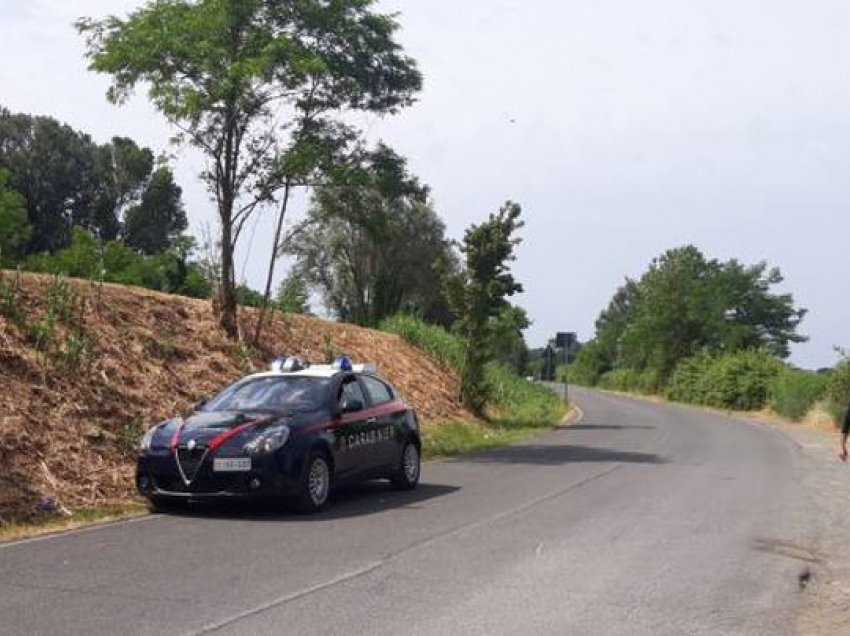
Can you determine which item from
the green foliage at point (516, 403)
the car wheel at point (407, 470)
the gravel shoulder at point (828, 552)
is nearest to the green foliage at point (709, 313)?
the green foliage at point (516, 403)

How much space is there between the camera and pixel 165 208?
60.6 meters

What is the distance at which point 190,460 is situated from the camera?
11828 mm

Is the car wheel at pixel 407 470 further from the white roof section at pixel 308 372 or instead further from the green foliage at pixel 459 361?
the green foliage at pixel 459 361

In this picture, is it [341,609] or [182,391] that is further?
[182,391]

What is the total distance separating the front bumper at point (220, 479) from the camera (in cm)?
1175

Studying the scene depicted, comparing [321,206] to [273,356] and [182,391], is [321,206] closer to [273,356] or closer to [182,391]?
[273,356]

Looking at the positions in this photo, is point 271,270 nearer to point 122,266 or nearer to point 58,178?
point 122,266

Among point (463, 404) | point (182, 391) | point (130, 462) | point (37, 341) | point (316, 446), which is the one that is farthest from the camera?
point (463, 404)

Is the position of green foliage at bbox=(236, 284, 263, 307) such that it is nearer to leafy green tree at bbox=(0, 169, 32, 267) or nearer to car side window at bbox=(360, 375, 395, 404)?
leafy green tree at bbox=(0, 169, 32, 267)

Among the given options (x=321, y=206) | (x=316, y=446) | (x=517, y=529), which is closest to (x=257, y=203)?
(x=321, y=206)

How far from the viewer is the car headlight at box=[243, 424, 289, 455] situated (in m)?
11.8

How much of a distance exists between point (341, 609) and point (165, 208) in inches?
2166

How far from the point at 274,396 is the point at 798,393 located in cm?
3707

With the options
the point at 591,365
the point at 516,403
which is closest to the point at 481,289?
the point at 516,403
